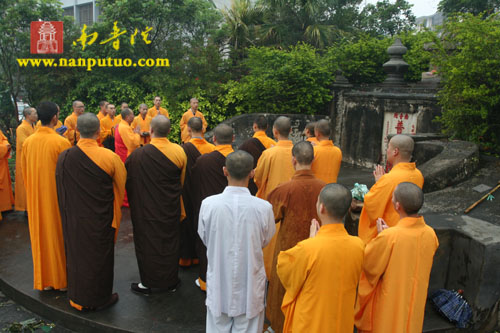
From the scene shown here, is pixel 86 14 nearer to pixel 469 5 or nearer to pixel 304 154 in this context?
pixel 469 5

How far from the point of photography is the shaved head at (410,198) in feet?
9.02

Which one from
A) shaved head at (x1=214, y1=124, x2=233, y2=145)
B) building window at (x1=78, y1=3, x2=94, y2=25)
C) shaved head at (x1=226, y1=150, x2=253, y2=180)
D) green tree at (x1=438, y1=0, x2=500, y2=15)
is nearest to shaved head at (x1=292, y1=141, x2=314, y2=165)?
shaved head at (x1=226, y1=150, x2=253, y2=180)

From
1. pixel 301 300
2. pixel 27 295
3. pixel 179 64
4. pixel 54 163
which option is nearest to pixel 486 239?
pixel 301 300

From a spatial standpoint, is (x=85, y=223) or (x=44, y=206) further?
(x=44, y=206)

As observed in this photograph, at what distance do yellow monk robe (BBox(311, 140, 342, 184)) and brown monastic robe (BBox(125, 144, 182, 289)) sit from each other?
1667 mm

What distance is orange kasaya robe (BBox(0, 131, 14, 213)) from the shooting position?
21.1 feet

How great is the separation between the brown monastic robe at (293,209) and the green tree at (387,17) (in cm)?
1752

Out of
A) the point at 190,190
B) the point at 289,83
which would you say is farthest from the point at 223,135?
the point at 289,83

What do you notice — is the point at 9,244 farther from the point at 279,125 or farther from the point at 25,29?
the point at 25,29

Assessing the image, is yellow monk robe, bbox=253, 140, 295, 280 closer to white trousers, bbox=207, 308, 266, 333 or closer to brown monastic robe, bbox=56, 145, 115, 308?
white trousers, bbox=207, 308, 266, 333

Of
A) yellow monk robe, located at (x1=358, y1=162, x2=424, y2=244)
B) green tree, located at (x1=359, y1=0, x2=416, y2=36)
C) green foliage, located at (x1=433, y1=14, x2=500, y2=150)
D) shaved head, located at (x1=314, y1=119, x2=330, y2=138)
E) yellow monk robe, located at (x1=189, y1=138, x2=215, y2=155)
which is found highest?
green tree, located at (x1=359, y1=0, x2=416, y2=36)

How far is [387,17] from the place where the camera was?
19.7 metres

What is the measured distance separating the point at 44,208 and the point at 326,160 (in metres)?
3.12

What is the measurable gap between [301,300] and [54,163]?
9.77 feet
